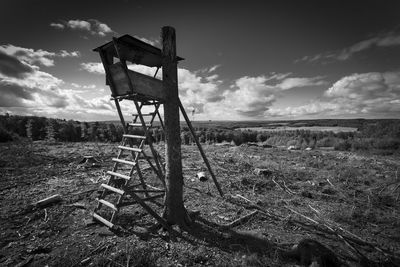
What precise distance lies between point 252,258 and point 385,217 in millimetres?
4475

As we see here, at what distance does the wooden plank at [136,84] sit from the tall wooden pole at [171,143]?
193 mm

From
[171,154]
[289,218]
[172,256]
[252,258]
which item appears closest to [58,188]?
[171,154]

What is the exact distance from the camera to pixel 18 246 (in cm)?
356

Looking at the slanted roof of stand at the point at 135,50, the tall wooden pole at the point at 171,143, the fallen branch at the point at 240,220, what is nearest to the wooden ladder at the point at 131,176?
the tall wooden pole at the point at 171,143

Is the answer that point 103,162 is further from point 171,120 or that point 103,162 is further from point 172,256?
point 172,256

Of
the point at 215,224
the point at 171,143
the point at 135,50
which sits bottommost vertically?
the point at 215,224

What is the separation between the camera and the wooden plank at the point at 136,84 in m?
4.12

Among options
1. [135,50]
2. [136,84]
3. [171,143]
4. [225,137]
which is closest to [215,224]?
[171,143]

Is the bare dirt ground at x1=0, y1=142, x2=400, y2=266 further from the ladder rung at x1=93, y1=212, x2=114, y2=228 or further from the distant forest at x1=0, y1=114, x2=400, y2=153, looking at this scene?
the distant forest at x1=0, y1=114, x2=400, y2=153

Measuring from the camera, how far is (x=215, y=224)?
176 inches

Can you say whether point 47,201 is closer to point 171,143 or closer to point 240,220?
point 171,143

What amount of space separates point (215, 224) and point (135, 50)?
14.6 feet

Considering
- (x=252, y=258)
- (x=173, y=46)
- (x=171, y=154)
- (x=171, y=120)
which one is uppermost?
(x=173, y=46)

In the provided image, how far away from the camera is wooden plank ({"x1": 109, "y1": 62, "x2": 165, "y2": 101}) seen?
4.12m
